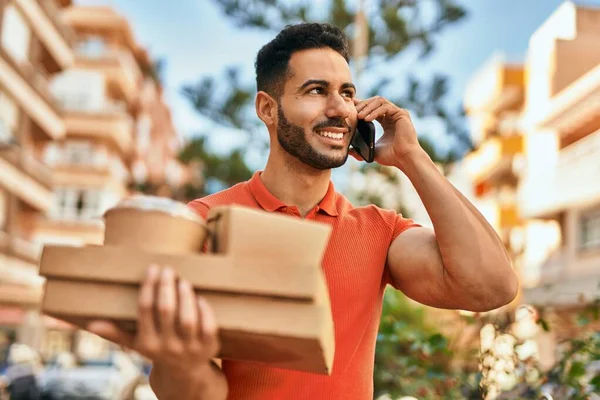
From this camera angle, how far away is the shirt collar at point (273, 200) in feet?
7.09

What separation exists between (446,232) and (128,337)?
834mm

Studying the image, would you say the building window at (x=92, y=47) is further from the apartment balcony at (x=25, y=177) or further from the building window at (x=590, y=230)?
the building window at (x=590, y=230)

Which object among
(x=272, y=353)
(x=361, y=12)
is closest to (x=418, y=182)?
(x=272, y=353)

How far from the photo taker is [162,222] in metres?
1.50

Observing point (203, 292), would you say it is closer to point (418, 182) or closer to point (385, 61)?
point (418, 182)

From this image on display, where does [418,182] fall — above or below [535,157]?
below

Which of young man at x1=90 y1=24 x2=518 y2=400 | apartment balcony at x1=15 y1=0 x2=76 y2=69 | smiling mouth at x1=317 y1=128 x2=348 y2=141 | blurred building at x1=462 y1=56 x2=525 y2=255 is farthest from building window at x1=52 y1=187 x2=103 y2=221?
smiling mouth at x1=317 y1=128 x2=348 y2=141

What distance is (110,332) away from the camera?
4.76ft

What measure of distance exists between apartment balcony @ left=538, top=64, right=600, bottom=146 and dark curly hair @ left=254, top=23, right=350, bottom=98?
2103cm

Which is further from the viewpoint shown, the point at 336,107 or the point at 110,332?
the point at 336,107

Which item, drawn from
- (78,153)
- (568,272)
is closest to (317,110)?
(568,272)

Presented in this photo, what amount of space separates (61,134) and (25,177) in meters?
4.64

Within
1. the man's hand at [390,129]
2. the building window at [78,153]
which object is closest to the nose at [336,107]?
the man's hand at [390,129]

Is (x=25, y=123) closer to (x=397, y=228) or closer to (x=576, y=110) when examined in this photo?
(x=576, y=110)
